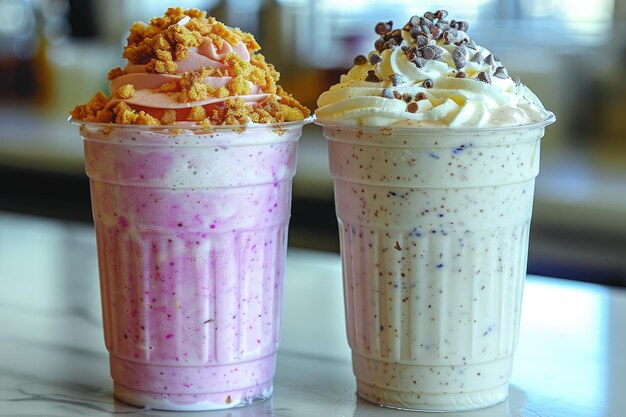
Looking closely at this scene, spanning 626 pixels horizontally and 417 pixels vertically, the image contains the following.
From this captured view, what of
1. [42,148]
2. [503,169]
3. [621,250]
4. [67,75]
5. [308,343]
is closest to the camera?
[503,169]

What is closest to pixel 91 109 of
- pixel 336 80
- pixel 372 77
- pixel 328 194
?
pixel 372 77

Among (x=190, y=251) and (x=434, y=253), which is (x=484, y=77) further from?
(x=190, y=251)

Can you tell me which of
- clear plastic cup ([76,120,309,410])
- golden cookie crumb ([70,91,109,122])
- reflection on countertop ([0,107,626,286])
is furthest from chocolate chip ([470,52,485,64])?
reflection on countertop ([0,107,626,286])

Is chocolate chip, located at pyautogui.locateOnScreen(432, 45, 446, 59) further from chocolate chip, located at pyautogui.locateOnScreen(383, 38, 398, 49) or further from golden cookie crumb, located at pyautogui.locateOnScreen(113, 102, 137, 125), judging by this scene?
golden cookie crumb, located at pyautogui.locateOnScreen(113, 102, 137, 125)

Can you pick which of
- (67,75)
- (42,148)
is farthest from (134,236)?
(67,75)

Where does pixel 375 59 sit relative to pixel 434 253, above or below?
above

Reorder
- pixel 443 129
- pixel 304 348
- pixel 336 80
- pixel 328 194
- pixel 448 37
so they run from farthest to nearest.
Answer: pixel 336 80 → pixel 328 194 → pixel 304 348 → pixel 448 37 → pixel 443 129

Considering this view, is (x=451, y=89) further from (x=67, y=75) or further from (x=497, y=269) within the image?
(x=67, y=75)
